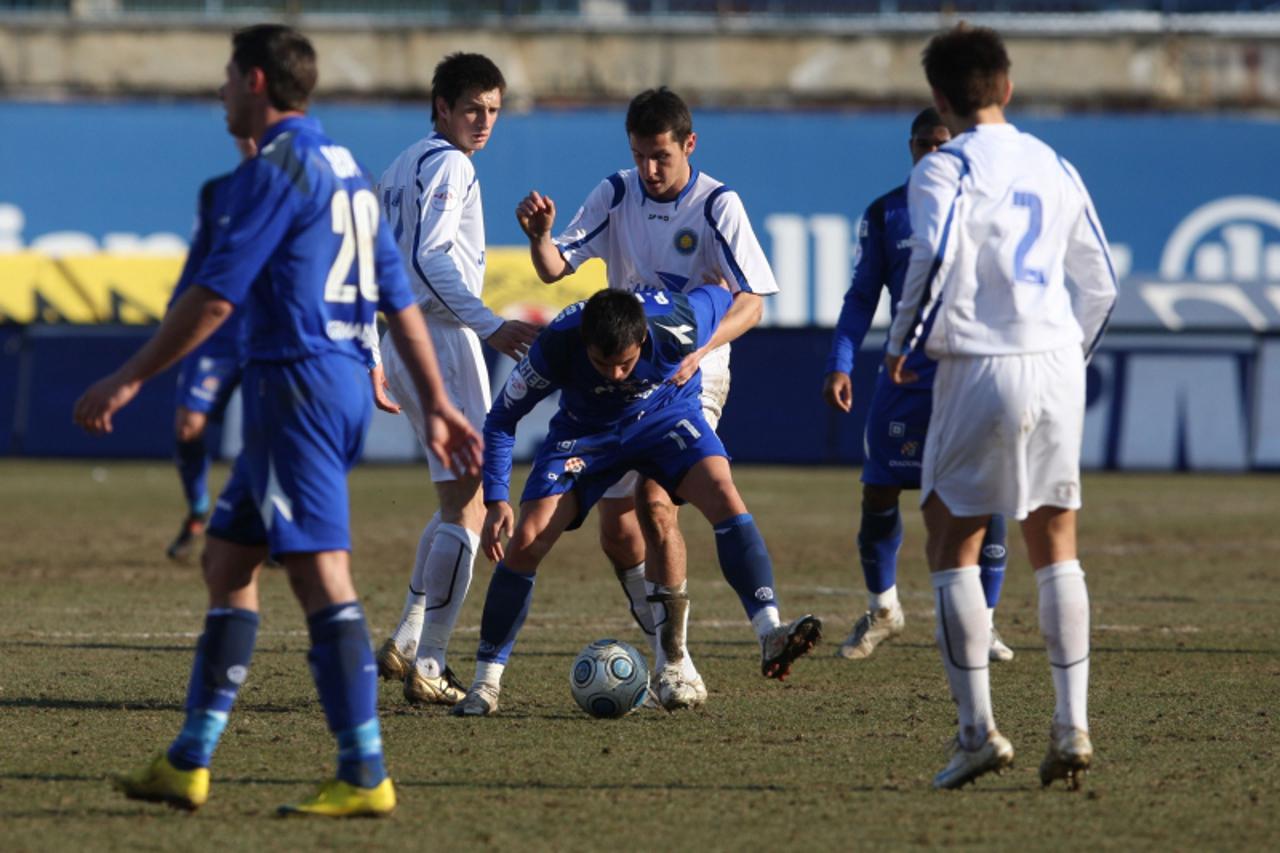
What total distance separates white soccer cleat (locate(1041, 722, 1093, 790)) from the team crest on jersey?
10.9ft

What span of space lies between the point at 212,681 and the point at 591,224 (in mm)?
3255

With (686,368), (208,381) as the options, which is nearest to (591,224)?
(686,368)

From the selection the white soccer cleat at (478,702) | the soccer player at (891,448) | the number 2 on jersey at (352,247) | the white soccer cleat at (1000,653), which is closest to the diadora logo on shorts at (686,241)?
the soccer player at (891,448)

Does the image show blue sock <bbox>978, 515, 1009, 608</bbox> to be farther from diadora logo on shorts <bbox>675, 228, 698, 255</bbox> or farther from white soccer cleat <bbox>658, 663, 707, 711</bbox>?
diadora logo on shorts <bbox>675, 228, 698, 255</bbox>

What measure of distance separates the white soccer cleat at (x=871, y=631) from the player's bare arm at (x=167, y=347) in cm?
440

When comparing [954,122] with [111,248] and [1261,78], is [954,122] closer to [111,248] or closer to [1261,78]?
[111,248]

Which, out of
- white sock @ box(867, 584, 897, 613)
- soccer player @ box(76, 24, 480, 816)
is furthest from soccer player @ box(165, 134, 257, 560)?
white sock @ box(867, 584, 897, 613)

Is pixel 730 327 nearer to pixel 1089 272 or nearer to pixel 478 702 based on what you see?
pixel 478 702

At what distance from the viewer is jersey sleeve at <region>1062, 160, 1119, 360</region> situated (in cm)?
575

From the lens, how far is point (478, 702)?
23.2 feet

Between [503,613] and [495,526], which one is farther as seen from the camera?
[503,613]

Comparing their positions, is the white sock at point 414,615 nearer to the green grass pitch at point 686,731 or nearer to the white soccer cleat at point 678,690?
the green grass pitch at point 686,731

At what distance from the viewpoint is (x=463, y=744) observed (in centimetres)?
641

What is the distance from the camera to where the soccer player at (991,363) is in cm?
552
